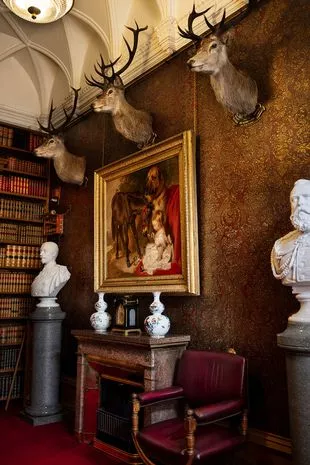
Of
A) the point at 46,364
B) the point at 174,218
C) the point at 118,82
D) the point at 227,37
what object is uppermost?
the point at 118,82

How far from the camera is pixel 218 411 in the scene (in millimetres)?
2568

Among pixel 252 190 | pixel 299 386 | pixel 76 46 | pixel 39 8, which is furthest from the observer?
pixel 76 46

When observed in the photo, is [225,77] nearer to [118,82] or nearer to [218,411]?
[118,82]

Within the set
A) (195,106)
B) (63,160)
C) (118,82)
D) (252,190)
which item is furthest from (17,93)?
(252,190)

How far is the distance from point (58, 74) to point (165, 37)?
7.85 feet

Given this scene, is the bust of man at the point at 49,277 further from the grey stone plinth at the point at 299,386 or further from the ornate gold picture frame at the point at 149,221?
the grey stone plinth at the point at 299,386

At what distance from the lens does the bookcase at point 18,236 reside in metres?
5.50

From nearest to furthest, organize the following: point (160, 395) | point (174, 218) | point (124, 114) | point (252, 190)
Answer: point (160, 395) < point (252, 190) < point (174, 218) < point (124, 114)

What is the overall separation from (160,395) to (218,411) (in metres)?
0.60

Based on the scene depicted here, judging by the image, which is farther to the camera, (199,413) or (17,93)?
(17,93)

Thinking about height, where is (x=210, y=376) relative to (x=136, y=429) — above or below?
above

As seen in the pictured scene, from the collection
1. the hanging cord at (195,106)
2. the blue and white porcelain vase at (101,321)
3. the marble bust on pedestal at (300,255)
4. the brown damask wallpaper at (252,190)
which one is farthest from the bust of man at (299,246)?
the blue and white porcelain vase at (101,321)

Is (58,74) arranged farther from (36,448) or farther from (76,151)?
(36,448)

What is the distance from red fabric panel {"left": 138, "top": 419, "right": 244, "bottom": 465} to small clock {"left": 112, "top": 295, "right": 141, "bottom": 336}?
3.66 feet
